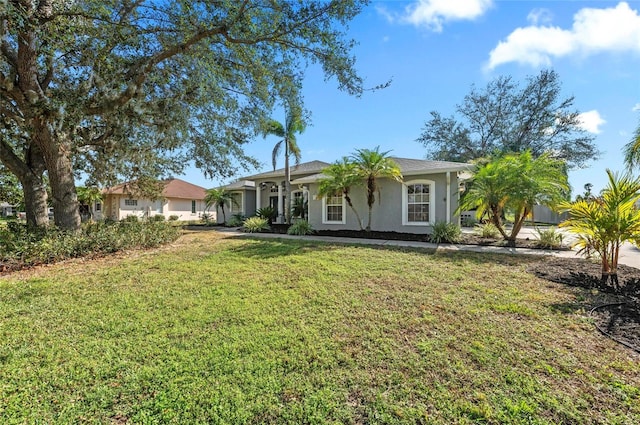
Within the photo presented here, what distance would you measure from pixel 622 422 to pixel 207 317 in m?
4.37

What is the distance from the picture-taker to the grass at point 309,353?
2.38 meters

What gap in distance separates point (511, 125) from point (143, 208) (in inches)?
1425

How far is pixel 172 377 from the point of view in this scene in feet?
9.12

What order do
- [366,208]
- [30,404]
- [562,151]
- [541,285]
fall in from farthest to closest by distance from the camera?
1. [562,151]
2. [366,208]
3. [541,285]
4. [30,404]

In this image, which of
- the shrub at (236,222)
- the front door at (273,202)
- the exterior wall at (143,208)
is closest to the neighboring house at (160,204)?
the exterior wall at (143,208)

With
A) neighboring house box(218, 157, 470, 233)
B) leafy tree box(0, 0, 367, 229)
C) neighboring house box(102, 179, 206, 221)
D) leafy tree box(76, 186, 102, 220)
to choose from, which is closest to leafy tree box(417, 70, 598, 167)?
neighboring house box(218, 157, 470, 233)

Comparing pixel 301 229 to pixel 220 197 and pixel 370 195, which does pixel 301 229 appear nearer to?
pixel 370 195

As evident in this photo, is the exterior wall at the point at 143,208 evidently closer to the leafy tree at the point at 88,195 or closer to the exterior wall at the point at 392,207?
the leafy tree at the point at 88,195

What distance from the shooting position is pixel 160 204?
27672 millimetres

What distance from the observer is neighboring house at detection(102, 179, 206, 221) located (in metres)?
26.1

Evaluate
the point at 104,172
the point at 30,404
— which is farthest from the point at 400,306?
the point at 104,172

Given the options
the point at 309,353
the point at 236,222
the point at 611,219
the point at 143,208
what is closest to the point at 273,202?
the point at 236,222

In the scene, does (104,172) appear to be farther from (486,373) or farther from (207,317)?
(486,373)

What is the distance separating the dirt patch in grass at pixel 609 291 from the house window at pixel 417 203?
513cm
